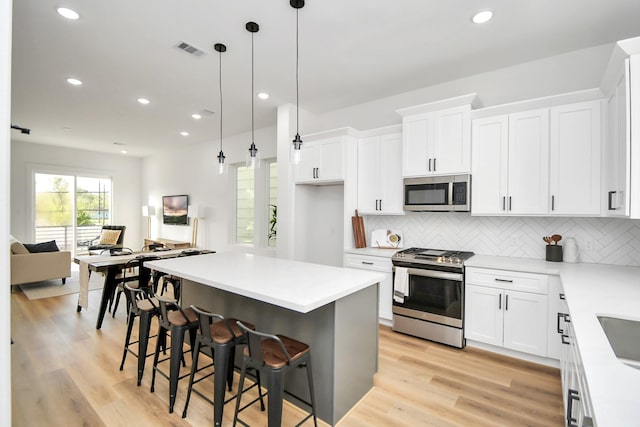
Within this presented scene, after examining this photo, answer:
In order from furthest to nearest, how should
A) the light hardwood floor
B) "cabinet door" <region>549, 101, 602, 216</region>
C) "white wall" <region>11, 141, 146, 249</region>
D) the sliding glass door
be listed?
the sliding glass door
"white wall" <region>11, 141, 146, 249</region>
"cabinet door" <region>549, 101, 602, 216</region>
the light hardwood floor

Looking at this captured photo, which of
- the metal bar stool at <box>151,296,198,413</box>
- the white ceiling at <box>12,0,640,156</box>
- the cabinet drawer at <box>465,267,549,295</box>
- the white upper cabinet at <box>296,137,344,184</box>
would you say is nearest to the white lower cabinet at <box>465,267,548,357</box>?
the cabinet drawer at <box>465,267,549,295</box>

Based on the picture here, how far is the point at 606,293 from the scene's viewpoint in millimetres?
1927

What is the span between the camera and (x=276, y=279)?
2205 mm

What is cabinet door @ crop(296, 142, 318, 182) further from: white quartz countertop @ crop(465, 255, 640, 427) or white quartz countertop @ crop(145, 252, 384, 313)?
white quartz countertop @ crop(465, 255, 640, 427)

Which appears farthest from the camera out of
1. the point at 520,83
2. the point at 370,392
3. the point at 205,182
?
the point at 205,182

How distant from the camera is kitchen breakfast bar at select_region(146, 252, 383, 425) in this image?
1950 millimetres

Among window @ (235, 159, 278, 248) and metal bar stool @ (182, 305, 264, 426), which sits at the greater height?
window @ (235, 159, 278, 248)

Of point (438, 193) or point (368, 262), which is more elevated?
point (438, 193)

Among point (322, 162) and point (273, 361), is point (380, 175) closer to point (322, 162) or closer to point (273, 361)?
point (322, 162)

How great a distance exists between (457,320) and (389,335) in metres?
0.77

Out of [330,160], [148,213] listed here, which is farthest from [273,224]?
[148,213]

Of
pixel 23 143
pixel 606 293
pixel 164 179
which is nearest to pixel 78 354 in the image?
pixel 606 293

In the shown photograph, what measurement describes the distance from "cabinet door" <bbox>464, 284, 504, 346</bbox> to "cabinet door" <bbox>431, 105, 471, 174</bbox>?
4.10ft

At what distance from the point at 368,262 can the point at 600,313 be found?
2401 mm
